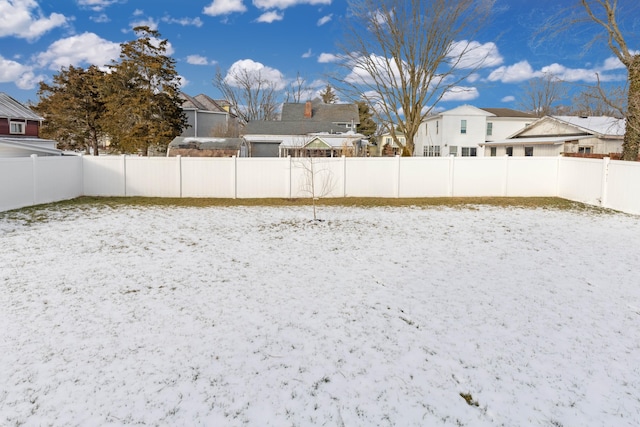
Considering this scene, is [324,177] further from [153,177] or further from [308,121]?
[308,121]

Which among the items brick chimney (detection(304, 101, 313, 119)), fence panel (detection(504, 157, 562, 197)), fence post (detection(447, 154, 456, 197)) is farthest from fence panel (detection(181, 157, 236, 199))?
brick chimney (detection(304, 101, 313, 119))

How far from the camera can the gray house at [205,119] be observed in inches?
1436

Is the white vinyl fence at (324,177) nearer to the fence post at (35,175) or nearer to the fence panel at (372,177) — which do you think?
the fence panel at (372,177)

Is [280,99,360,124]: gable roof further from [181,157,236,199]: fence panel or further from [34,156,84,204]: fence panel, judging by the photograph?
[34,156,84,204]: fence panel

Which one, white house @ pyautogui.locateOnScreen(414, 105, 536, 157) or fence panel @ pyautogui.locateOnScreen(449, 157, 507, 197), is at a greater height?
white house @ pyautogui.locateOnScreen(414, 105, 536, 157)

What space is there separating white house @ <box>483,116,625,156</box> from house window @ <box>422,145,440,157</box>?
5.03m

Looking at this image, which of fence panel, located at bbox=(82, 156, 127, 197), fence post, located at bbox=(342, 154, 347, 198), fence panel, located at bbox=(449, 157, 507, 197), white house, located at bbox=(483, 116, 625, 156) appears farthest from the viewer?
white house, located at bbox=(483, 116, 625, 156)

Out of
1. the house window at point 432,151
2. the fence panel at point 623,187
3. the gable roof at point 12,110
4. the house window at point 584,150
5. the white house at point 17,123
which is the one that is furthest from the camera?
the house window at point 432,151

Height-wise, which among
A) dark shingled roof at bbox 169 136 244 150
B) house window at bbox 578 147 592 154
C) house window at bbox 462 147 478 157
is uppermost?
house window at bbox 462 147 478 157

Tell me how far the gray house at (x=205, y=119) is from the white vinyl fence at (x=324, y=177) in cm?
2147

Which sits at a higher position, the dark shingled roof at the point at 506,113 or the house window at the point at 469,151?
the dark shingled roof at the point at 506,113

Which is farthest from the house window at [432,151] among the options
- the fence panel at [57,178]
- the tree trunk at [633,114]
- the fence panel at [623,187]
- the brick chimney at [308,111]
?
the fence panel at [57,178]

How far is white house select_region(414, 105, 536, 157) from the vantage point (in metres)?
33.3

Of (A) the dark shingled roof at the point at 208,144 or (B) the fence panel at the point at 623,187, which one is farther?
(A) the dark shingled roof at the point at 208,144
